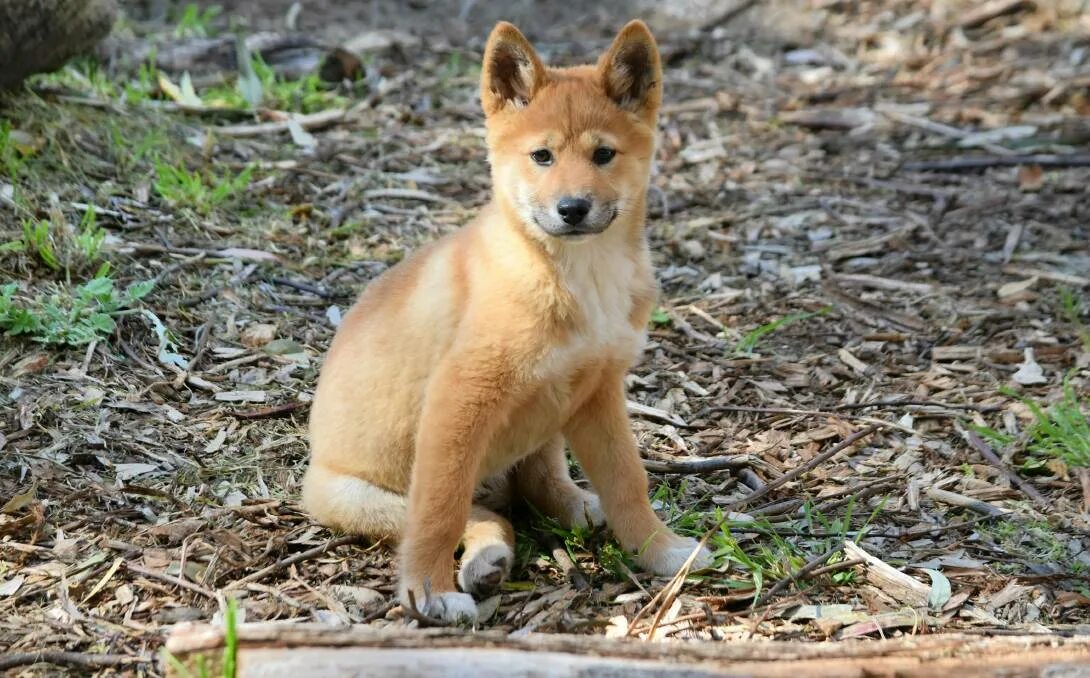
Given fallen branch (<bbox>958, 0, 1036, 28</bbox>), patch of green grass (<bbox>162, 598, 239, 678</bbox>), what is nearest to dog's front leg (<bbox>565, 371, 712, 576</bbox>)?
patch of green grass (<bbox>162, 598, 239, 678</bbox>)

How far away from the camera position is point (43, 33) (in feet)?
20.6

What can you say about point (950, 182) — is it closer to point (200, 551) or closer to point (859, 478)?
point (859, 478)

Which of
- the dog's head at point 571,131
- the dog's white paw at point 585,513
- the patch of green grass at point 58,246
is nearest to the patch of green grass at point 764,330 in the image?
the dog's white paw at point 585,513

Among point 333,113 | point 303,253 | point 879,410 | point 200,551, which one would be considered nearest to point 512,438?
point 200,551

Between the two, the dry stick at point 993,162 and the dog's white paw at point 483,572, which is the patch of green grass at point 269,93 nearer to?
the dry stick at point 993,162

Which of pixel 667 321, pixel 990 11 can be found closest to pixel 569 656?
pixel 667 321

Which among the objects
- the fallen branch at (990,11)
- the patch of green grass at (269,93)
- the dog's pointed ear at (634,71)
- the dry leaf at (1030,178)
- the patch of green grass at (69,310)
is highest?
the dog's pointed ear at (634,71)

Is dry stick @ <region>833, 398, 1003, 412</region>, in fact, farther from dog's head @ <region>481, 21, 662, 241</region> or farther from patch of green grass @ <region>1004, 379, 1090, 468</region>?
dog's head @ <region>481, 21, 662, 241</region>

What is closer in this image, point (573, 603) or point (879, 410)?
point (573, 603)

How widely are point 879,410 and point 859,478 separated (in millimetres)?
595

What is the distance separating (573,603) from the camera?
381cm

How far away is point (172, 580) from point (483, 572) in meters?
1.02

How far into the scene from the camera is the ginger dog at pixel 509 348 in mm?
3762

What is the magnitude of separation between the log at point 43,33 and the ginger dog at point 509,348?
3087 millimetres
